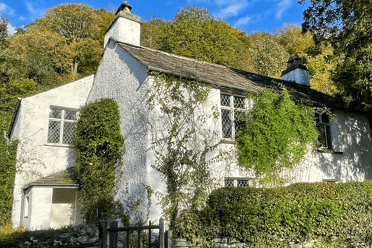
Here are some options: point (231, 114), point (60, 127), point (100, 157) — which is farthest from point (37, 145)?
point (231, 114)

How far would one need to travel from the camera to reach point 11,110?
22781 millimetres

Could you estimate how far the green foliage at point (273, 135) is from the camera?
10914 mm

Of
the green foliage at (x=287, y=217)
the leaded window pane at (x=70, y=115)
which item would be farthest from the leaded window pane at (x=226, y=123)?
the leaded window pane at (x=70, y=115)

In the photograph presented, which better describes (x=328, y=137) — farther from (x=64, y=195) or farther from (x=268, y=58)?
(x=268, y=58)

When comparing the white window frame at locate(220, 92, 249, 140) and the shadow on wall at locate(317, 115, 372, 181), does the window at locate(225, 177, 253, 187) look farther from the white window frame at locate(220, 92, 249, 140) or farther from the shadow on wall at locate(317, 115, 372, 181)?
the shadow on wall at locate(317, 115, 372, 181)

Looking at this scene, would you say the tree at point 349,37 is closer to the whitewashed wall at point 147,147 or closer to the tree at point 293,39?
the whitewashed wall at point 147,147

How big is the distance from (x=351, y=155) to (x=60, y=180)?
40.7ft

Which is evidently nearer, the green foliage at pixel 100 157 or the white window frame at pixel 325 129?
the green foliage at pixel 100 157

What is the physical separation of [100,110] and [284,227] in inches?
286

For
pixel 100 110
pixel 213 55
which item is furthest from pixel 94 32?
pixel 100 110

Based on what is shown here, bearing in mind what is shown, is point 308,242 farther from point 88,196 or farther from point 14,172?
point 14,172

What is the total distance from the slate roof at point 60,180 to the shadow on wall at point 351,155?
32.2 feet

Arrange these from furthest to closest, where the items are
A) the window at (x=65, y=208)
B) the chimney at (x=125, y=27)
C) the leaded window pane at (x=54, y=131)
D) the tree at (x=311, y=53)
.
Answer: the tree at (x=311, y=53), the leaded window pane at (x=54, y=131), the window at (x=65, y=208), the chimney at (x=125, y=27)

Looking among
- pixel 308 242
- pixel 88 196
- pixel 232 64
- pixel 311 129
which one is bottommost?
pixel 308 242
